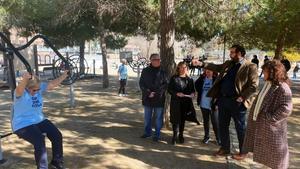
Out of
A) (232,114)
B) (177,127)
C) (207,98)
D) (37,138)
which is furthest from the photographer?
(177,127)

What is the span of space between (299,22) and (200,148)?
11263 millimetres

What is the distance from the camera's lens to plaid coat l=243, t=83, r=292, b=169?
463cm

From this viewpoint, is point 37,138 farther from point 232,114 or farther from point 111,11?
point 111,11

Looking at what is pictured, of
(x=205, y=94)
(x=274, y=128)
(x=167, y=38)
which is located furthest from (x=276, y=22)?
(x=274, y=128)

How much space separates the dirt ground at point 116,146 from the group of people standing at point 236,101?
307 millimetres

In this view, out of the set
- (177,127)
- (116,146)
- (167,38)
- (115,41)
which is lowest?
(116,146)

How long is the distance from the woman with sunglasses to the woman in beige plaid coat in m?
2.52

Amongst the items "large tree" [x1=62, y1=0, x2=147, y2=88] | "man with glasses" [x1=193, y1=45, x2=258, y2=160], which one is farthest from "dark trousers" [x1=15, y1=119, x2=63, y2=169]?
"large tree" [x1=62, y1=0, x2=147, y2=88]

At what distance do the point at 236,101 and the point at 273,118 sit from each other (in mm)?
999

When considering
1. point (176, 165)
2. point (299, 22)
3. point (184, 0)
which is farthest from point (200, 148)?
point (299, 22)

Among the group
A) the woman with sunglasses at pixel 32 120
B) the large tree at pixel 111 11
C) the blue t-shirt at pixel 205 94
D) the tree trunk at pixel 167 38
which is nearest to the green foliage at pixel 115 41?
the large tree at pixel 111 11

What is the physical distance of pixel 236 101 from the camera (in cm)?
563

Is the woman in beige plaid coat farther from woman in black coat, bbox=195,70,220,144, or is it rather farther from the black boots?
the black boots

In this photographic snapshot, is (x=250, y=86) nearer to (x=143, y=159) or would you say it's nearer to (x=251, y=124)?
(x=251, y=124)
